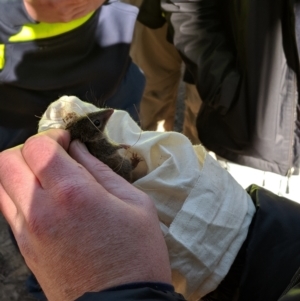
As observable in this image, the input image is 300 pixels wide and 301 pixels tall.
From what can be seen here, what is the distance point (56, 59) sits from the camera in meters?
1.53

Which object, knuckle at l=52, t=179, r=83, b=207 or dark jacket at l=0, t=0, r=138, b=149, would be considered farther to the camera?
dark jacket at l=0, t=0, r=138, b=149

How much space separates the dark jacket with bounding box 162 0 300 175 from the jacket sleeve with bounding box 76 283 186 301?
1.01m

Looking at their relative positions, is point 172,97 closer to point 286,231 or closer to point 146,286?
point 286,231

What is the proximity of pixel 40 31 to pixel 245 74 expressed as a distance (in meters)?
0.70

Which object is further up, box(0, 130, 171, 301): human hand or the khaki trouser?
box(0, 130, 171, 301): human hand

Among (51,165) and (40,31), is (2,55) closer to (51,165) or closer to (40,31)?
(40,31)

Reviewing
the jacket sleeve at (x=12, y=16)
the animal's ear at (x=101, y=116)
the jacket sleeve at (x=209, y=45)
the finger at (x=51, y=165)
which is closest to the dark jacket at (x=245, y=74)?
the jacket sleeve at (x=209, y=45)

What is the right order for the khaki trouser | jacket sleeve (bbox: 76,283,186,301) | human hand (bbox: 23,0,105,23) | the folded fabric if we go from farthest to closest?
1. the khaki trouser
2. human hand (bbox: 23,0,105,23)
3. the folded fabric
4. jacket sleeve (bbox: 76,283,186,301)

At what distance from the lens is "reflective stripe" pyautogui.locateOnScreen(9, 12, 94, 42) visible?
4.67 ft

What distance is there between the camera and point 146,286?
0.62 m

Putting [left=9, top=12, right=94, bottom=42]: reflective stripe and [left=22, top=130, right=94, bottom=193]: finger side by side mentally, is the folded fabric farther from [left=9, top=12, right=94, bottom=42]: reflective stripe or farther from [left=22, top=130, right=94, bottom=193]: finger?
[left=9, top=12, right=94, bottom=42]: reflective stripe

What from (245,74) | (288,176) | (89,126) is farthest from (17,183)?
(288,176)

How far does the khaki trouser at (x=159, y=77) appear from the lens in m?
2.07

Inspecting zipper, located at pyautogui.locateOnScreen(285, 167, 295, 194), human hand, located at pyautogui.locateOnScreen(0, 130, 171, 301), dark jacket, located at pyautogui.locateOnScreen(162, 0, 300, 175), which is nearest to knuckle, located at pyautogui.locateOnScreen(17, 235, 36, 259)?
human hand, located at pyautogui.locateOnScreen(0, 130, 171, 301)
